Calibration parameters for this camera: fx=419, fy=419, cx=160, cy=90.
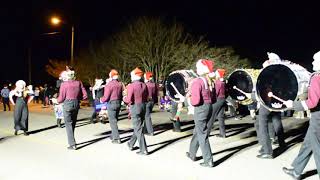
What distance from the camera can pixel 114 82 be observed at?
11.1 meters

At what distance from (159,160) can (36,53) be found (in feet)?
185

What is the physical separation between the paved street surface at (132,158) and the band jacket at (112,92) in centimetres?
116

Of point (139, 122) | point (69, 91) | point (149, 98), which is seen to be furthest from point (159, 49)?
point (139, 122)

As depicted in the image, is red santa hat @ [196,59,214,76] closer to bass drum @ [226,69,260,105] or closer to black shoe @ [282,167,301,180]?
black shoe @ [282,167,301,180]

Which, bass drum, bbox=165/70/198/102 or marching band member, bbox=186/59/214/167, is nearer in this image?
marching band member, bbox=186/59/214/167

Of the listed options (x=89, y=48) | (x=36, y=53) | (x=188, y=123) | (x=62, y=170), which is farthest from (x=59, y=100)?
(x=36, y=53)

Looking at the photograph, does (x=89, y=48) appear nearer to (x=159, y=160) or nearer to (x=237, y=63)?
(x=237, y=63)

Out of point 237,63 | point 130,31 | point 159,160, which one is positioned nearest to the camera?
point 159,160

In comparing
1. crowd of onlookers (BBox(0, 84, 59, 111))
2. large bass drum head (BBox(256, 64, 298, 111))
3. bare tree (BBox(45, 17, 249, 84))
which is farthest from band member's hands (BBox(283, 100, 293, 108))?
bare tree (BBox(45, 17, 249, 84))

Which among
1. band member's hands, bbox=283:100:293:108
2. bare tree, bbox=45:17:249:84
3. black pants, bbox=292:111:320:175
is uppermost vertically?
bare tree, bbox=45:17:249:84

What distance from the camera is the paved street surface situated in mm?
7484

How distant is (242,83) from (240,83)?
2.9 inches

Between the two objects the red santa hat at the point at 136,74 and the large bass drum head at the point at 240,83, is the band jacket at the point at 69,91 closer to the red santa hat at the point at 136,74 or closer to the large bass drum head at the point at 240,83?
the red santa hat at the point at 136,74

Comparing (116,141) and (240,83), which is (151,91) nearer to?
(116,141)
